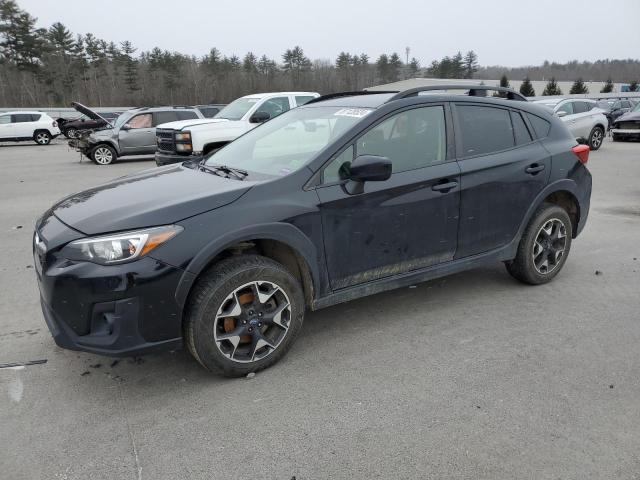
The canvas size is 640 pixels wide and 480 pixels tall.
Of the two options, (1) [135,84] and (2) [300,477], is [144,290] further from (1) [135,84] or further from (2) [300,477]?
(1) [135,84]

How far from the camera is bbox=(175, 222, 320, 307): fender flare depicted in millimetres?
2877

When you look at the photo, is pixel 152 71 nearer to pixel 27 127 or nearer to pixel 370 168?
pixel 27 127

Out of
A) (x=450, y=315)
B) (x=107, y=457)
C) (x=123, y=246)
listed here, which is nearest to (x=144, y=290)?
(x=123, y=246)

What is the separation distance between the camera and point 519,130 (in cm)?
443

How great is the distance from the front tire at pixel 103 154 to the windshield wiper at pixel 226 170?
13838 millimetres

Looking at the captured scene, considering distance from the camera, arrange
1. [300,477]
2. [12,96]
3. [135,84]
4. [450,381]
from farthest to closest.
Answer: [135,84], [12,96], [450,381], [300,477]

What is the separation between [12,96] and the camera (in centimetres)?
5794

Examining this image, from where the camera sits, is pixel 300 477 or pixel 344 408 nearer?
pixel 300 477

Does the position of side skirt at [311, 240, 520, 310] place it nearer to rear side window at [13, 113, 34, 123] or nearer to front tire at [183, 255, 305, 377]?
front tire at [183, 255, 305, 377]

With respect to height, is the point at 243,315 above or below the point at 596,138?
below

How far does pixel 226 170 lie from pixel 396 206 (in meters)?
1.27

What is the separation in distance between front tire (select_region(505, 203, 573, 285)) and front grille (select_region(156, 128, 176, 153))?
9009mm

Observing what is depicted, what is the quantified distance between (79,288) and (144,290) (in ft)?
1.14

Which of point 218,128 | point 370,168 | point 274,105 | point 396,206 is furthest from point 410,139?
point 274,105
